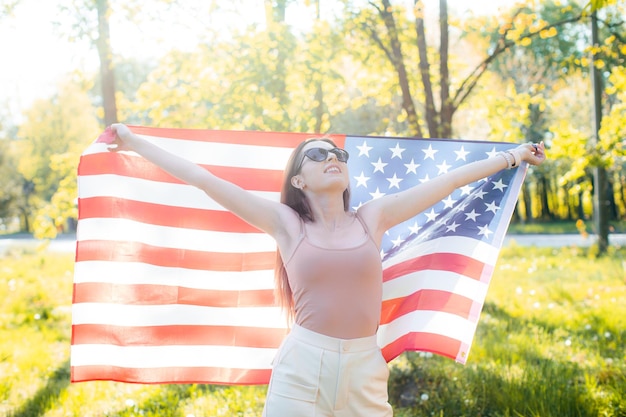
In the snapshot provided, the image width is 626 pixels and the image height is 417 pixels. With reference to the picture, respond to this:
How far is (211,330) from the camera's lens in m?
4.05

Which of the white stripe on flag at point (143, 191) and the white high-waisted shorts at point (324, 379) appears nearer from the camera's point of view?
the white high-waisted shorts at point (324, 379)

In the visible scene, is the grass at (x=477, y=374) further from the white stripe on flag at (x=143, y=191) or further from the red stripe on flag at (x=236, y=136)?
the red stripe on flag at (x=236, y=136)

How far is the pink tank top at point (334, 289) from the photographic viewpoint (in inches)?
112

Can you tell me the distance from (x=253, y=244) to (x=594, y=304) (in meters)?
6.01

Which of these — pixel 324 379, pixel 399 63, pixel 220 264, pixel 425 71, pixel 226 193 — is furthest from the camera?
pixel 425 71

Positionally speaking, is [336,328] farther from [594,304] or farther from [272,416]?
[594,304]

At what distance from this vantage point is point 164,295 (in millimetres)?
4004

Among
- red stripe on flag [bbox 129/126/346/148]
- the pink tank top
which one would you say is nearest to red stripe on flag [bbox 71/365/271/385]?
the pink tank top

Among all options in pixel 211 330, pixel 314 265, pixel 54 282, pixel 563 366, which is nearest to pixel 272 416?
pixel 314 265

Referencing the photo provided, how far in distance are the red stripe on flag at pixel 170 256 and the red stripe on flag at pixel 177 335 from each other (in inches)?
15.3

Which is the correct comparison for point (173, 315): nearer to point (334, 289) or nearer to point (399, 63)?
point (334, 289)

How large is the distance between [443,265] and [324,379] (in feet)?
5.42

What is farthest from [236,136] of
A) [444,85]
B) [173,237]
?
[444,85]

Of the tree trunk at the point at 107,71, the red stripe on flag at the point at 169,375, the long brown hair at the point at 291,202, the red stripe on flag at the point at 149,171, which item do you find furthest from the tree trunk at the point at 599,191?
the long brown hair at the point at 291,202
